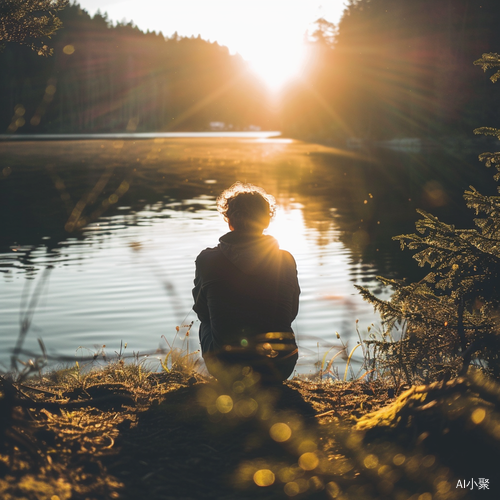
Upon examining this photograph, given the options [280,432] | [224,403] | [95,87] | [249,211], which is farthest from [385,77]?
[95,87]

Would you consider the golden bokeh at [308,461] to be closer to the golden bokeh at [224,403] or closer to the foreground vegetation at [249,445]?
the foreground vegetation at [249,445]

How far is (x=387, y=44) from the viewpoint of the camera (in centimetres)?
6556

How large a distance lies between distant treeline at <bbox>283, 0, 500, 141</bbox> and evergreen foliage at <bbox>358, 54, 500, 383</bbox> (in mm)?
50035

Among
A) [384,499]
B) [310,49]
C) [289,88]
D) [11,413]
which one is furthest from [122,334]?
[289,88]

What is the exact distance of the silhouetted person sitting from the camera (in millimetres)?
3727

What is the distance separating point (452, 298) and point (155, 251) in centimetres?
965

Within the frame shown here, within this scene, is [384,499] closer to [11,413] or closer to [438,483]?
[438,483]

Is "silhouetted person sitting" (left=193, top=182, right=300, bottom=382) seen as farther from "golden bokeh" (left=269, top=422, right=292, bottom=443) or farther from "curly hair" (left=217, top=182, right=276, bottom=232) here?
"golden bokeh" (left=269, top=422, right=292, bottom=443)

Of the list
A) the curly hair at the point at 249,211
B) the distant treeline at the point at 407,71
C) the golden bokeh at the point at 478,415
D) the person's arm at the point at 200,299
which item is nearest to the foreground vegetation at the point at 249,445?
the golden bokeh at the point at 478,415

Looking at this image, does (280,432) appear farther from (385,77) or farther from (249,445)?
(385,77)

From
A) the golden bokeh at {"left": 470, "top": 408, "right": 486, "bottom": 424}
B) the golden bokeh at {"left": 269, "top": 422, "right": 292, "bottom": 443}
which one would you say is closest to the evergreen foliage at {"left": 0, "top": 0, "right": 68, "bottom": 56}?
the golden bokeh at {"left": 269, "top": 422, "right": 292, "bottom": 443}

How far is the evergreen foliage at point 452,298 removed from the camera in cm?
386

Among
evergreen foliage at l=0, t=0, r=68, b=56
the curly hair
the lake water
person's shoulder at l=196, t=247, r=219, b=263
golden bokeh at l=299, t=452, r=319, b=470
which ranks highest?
evergreen foliage at l=0, t=0, r=68, b=56

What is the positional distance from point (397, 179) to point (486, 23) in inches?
1191
